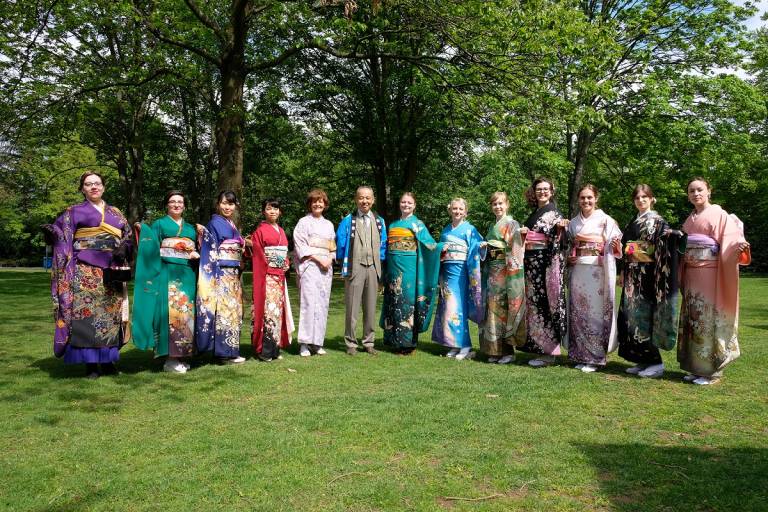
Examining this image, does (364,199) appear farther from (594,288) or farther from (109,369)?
(109,369)

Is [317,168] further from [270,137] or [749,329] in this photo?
[749,329]

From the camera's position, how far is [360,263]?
755 cm

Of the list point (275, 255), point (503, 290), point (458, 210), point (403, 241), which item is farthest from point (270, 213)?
point (503, 290)

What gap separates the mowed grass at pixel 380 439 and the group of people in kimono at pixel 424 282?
38 centimetres

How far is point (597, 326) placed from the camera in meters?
6.34

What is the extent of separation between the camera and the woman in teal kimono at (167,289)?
6.19m

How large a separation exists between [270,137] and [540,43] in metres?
12.6

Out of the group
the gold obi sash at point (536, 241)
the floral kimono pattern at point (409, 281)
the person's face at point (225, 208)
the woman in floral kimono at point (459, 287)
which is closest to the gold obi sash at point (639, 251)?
the gold obi sash at point (536, 241)

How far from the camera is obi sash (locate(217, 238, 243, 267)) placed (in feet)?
21.7

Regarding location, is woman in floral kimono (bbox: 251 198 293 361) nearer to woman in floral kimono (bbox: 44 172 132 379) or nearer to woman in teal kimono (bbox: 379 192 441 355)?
woman in teal kimono (bbox: 379 192 441 355)

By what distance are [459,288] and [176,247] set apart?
3469mm

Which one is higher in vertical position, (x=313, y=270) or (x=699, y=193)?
(x=699, y=193)

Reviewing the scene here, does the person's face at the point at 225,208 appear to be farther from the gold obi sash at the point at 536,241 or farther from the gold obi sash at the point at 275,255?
the gold obi sash at the point at 536,241

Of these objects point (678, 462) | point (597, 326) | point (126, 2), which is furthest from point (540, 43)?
point (678, 462)
